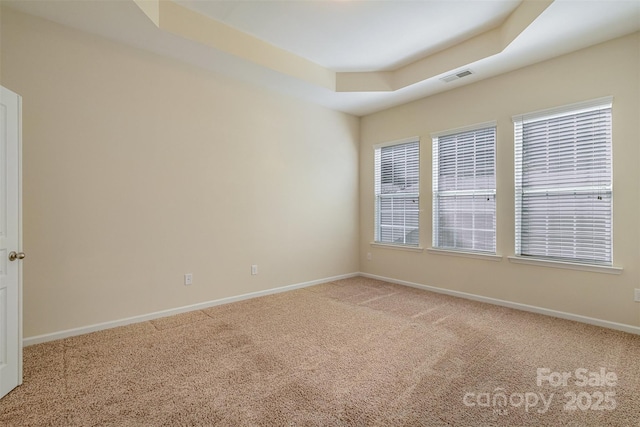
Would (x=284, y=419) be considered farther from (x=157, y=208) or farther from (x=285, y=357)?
(x=157, y=208)

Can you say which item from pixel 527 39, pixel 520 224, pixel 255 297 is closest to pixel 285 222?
pixel 255 297

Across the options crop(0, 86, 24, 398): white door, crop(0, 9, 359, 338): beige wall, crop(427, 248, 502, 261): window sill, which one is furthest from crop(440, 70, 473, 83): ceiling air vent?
crop(0, 86, 24, 398): white door

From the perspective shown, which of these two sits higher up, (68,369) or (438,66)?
(438,66)

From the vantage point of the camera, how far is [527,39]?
9.74 feet

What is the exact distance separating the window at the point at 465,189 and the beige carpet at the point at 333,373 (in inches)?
44.1

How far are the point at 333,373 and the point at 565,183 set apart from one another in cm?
317

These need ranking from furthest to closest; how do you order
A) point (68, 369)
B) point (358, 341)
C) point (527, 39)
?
point (527, 39), point (358, 341), point (68, 369)

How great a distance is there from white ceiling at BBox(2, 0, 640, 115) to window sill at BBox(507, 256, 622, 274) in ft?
7.40

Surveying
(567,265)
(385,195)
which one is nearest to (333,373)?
(567,265)

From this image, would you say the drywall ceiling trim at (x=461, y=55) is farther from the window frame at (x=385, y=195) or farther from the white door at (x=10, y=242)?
the white door at (x=10, y=242)

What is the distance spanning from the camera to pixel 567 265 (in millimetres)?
3277

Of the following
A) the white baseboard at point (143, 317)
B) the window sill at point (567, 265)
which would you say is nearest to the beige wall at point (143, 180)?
the white baseboard at point (143, 317)

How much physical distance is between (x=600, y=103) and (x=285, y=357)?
389cm

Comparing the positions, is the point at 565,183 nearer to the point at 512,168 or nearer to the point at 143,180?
the point at 512,168
